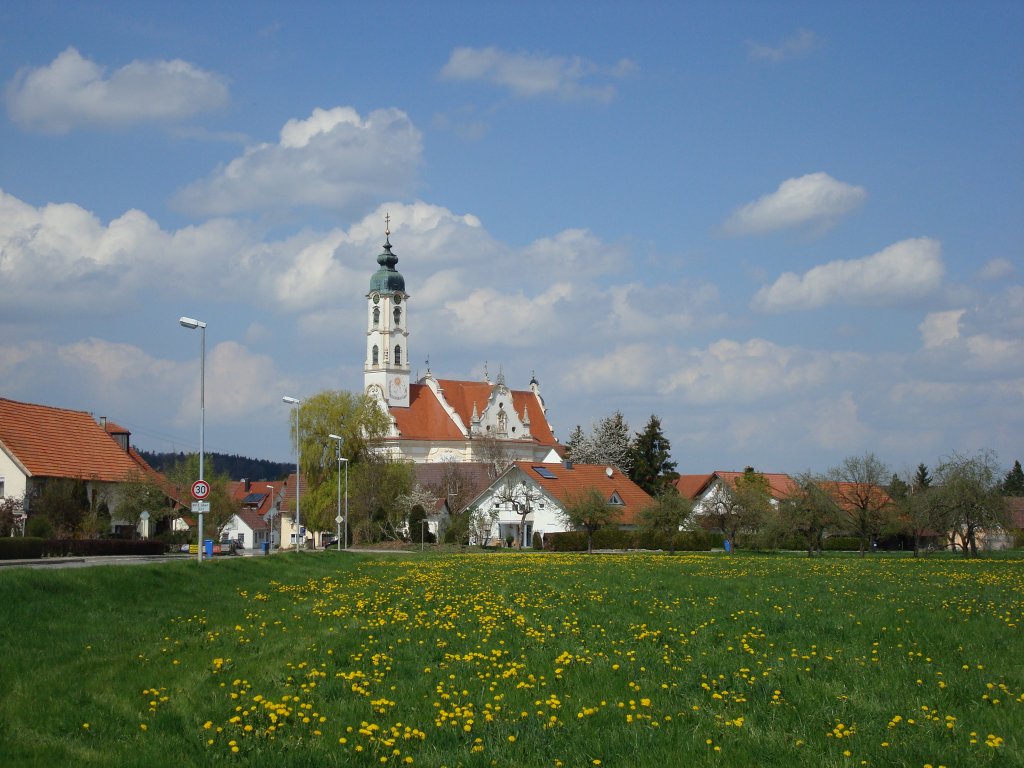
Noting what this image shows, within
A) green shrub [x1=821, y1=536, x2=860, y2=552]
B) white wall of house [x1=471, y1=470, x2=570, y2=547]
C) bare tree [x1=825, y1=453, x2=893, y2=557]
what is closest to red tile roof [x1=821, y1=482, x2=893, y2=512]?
bare tree [x1=825, y1=453, x2=893, y2=557]

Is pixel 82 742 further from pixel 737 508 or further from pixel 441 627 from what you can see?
pixel 737 508

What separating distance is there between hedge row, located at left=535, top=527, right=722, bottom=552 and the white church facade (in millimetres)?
54103

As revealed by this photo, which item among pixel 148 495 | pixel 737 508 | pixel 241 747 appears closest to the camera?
pixel 241 747

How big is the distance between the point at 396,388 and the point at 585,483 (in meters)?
55.1

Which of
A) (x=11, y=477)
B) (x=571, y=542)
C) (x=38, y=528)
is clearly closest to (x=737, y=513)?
(x=571, y=542)

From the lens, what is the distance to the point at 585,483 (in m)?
86.9

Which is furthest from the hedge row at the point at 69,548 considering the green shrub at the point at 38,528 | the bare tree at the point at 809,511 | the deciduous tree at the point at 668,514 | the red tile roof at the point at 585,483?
the red tile roof at the point at 585,483

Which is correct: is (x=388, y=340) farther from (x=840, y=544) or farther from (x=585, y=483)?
(x=840, y=544)

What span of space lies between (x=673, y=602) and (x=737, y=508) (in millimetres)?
49639

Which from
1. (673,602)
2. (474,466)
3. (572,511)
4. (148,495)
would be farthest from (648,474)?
(673,602)

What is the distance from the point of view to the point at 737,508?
69.6m

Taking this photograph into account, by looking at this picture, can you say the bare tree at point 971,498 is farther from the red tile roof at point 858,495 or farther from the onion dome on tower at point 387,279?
the onion dome on tower at point 387,279

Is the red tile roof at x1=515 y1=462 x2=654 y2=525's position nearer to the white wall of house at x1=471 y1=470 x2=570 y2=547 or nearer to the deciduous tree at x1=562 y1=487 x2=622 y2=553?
the white wall of house at x1=471 y1=470 x2=570 y2=547

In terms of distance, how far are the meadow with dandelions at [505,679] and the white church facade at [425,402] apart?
361 ft
